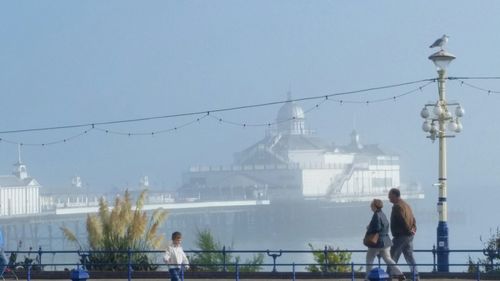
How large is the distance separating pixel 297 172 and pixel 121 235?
5601 inches

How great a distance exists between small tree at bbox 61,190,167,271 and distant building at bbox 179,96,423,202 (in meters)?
135

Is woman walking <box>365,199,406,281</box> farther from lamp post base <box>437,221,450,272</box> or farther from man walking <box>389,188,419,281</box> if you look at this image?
lamp post base <box>437,221,450,272</box>

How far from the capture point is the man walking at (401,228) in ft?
55.4

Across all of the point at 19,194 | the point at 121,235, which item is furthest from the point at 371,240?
the point at 19,194

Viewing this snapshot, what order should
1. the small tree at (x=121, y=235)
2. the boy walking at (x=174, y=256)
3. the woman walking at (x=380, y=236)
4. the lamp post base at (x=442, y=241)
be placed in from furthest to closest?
the small tree at (x=121, y=235), the lamp post base at (x=442, y=241), the boy walking at (x=174, y=256), the woman walking at (x=380, y=236)

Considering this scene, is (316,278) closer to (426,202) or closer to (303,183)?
(303,183)

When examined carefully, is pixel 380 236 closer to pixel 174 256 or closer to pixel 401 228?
pixel 401 228

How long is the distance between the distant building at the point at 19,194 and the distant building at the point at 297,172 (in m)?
26.9

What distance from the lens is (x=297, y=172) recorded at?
544 feet

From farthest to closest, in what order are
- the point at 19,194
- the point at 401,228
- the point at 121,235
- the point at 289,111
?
the point at 289,111
the point at 19,194
the point at 121,235
the point at 401,228

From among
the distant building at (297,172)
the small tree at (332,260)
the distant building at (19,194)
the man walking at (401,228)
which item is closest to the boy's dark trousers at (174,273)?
the man walking at (401,228)

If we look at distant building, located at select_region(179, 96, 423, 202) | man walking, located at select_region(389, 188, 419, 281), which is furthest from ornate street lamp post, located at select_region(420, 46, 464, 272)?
distant building, located at select_region(179, 96, 423, 202)

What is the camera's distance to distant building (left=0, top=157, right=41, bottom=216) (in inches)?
5507

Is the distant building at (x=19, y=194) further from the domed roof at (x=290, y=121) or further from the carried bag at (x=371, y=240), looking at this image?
the carried bag at (x=371, y=240)
